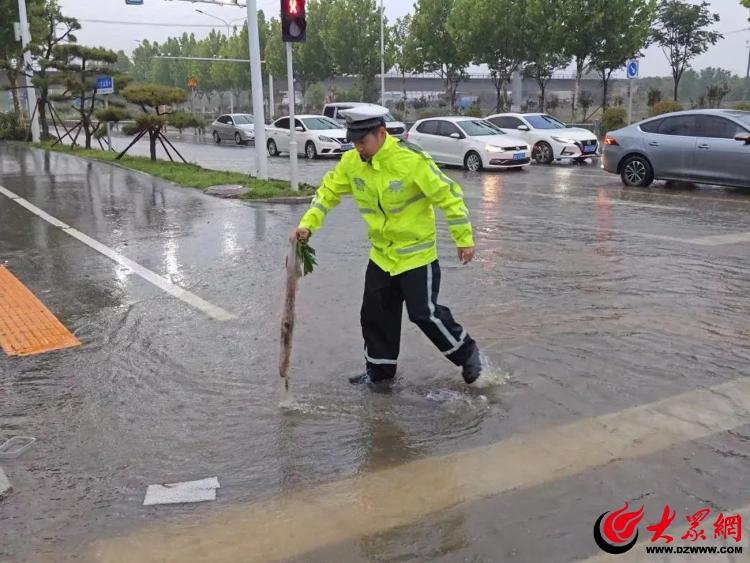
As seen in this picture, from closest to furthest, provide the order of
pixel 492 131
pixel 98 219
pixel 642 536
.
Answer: pixel 642 536 < pixel 98 219 < pixel 492 131

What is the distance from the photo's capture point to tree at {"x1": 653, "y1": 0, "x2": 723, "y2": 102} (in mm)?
35688

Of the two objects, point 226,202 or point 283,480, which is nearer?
point 283,480

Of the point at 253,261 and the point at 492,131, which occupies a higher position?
the point at 492,131

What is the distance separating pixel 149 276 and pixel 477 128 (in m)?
13.8

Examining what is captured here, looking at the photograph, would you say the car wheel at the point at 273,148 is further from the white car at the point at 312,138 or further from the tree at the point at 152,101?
the tree at the point at 152,101

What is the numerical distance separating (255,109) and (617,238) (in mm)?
8383

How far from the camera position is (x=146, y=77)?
109875mm

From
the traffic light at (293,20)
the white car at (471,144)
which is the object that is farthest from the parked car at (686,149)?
the traffic light at (293,20)

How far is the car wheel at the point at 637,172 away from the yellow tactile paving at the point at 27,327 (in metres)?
11.6

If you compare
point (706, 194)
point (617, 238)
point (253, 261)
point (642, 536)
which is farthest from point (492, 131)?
point (642, 536)

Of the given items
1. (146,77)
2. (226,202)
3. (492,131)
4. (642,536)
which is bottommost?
(642,536)

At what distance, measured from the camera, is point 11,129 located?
34062mm

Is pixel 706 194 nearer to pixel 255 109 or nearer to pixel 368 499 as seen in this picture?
pixel 255 109

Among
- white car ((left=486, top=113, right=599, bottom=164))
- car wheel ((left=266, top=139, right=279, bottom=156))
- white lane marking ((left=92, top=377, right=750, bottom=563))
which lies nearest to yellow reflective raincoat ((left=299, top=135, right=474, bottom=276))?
white lane marking ((left=92, top=377, right=750, bottom=563))
